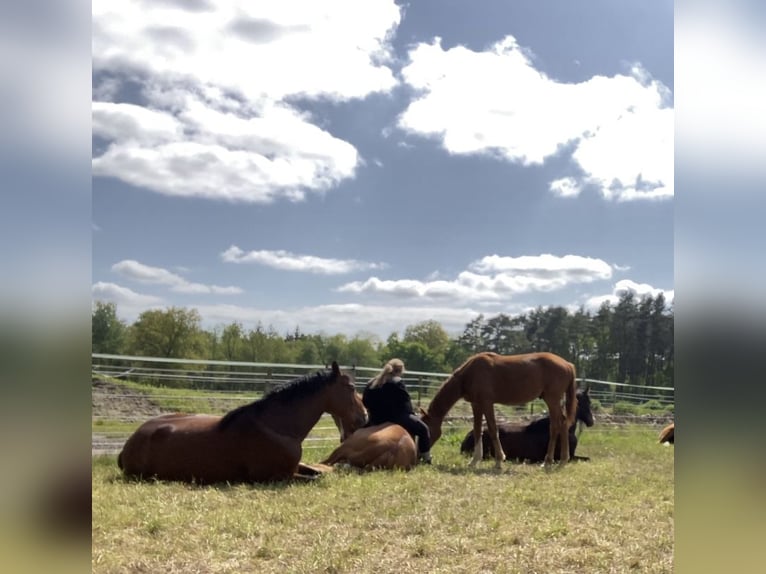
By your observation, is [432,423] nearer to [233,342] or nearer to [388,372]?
[388,372]

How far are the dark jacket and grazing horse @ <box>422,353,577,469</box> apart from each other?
96 centimetres

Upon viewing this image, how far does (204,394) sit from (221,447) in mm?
6236

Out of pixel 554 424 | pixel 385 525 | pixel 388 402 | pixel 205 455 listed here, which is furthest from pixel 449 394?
pixel 385 525

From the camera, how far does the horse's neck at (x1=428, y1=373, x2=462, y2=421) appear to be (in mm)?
7402

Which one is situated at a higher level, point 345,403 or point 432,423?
point 345,403

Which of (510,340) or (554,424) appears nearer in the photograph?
(554,424)

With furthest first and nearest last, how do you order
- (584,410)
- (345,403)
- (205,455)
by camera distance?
(584,410)
(345,403)
(205,455)

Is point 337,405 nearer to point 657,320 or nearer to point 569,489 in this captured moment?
point 569,489

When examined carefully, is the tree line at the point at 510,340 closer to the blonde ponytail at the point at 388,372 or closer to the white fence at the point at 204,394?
the white fence at the point at 204,394

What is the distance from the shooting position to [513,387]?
726cm

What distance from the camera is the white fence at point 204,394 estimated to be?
7859 millimetres

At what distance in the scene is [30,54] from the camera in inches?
35.5

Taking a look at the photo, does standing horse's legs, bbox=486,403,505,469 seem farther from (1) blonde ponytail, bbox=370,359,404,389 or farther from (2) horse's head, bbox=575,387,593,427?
(2) horse's head, bbox=575,387,593,427

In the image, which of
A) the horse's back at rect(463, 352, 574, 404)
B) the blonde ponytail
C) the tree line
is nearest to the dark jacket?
the blonde ponytail
